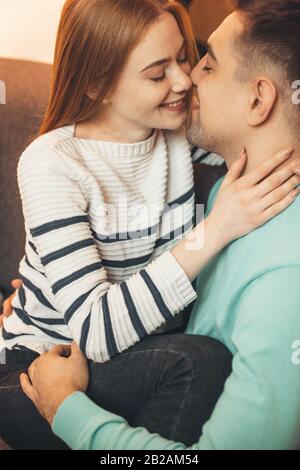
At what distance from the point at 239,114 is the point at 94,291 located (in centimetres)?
39

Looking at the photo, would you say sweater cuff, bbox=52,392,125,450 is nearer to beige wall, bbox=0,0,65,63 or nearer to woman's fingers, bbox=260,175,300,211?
woman's fingers, bbox=260,175,300,211

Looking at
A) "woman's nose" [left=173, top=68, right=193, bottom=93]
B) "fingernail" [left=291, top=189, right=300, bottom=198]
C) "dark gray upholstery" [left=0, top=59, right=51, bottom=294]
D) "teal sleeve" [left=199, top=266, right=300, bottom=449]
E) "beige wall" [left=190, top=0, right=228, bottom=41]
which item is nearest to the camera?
"teal sleeve" [left=199, top=266, right=300, bottom=449]

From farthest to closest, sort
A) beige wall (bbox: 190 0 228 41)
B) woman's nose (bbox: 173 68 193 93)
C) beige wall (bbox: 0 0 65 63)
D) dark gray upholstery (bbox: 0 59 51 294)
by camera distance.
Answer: beige wall (bbox: 0 0 65 63)
dark gray upholstery (bbox: 0 59 51 294)
beige wall (bbox: 190 0 228 41)
woman's nose (bbox: 173 68 193 93)

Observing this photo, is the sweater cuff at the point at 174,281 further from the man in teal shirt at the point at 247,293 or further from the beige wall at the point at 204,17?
the beige wall at the point at 204,17

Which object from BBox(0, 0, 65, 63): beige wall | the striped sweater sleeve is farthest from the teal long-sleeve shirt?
BBox(0, 0, 65, 63): beige wall

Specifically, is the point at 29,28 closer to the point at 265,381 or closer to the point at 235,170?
the point at 235,170

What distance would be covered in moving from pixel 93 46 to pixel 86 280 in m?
0.40

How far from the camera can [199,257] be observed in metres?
0.93

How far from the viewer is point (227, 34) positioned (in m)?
0.98

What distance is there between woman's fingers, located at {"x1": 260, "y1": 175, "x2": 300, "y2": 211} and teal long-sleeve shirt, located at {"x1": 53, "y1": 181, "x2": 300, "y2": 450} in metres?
0.03

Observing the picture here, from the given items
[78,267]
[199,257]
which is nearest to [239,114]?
[199,257]

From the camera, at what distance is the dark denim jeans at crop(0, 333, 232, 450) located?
0.90 metres
